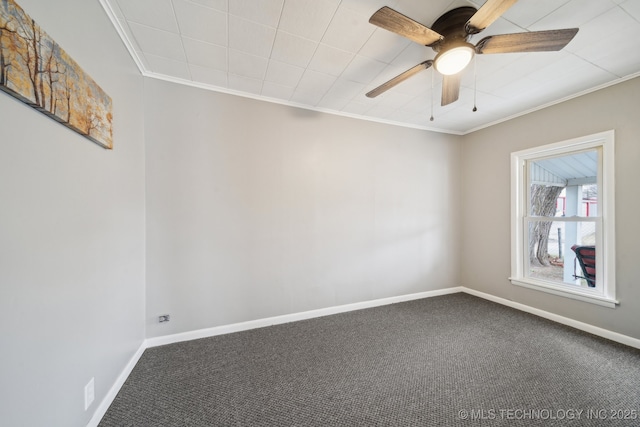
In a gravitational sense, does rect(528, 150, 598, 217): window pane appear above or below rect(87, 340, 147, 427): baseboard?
above

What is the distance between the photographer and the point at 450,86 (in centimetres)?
186

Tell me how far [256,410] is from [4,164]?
1.78m

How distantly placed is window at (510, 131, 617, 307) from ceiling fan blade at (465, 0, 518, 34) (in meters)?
2.25

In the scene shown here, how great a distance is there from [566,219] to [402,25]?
3104mm

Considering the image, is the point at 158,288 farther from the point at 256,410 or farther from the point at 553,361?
the point at 553,361

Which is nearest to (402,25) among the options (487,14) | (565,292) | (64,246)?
→ (487,14)

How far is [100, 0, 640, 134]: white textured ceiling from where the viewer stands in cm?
146

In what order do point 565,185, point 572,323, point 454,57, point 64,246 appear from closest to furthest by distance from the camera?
1. point 64,246
2. point 454,57
3. point 572,323
4. point 565,185

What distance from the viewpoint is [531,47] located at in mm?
1415

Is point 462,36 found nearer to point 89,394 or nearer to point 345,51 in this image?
point 345,51

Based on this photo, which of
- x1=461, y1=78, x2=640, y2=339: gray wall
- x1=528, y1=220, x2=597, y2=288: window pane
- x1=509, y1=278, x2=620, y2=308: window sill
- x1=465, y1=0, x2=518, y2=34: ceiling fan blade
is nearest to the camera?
x1=465, y1=0, x2=518, y2=34: ceiling fan blade

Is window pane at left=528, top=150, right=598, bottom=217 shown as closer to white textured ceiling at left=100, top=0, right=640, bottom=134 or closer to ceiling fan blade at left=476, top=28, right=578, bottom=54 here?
white textured ceiling at left=100, top=0, right=640, bottom=134

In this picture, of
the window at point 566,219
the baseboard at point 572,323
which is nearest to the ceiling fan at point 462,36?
the window at point 566,219

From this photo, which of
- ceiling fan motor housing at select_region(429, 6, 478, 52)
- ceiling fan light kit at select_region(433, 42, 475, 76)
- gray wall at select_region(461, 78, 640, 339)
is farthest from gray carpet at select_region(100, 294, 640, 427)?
ceiling fan motor housing at select_region(429, 6, 478, 52)
